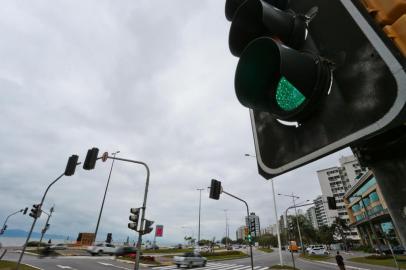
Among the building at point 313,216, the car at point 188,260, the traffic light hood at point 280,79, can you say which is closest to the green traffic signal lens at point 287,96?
the traffic light hood at point 280,79

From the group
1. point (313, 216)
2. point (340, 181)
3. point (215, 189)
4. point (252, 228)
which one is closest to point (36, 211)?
point (215, 189)

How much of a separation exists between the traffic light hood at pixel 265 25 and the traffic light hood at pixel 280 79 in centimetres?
18

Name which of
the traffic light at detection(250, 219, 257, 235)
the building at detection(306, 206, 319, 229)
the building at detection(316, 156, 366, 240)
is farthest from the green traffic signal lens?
the building at detection(306, 206, 319, 229)

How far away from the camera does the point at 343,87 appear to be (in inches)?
49.6

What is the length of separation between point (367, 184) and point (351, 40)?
6407cm

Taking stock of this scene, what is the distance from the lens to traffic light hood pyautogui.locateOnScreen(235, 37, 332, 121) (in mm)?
1280

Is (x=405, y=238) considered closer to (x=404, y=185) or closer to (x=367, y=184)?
(x=404, y=185)

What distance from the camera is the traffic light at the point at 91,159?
1180 centimetres

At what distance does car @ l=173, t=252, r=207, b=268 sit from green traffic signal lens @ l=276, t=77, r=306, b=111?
85.0ft

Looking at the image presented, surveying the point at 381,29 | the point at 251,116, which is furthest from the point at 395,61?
the point at 251,116

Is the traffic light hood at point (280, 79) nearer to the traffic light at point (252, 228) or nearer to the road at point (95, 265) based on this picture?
the traffic light at point (252, 228)

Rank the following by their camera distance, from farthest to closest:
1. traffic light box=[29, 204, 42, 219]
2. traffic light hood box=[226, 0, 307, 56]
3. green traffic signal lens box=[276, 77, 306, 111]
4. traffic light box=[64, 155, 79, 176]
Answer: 1. traffic light box=[29, 204, 42, 219]
2. traffic light box=[64, 155, 79, 176]
3. traffic light hood box=[226, 0, 307, 56]
4. green traffic signal lens box=[276, 77, 306, 111]

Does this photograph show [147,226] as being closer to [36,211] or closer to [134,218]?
[134,218]

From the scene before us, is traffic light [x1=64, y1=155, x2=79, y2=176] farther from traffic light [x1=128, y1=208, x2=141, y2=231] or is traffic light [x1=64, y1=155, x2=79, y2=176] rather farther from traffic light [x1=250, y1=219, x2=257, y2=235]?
traffic light [x1=250, y1=219, x2=257, y2=235]
